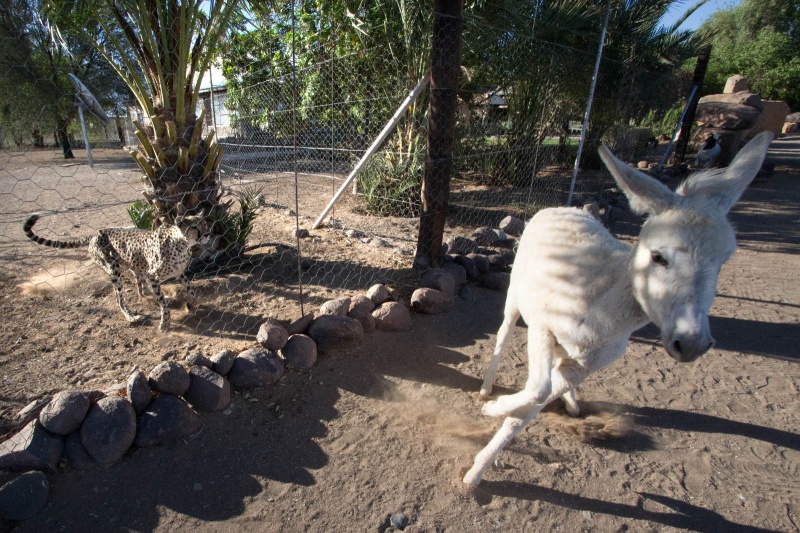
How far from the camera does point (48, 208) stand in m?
7.13

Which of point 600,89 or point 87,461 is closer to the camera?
point 87,461

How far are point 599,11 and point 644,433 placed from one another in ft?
27.5

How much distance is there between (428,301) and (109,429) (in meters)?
2.50

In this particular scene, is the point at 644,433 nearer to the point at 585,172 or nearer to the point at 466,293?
the point at 466,293

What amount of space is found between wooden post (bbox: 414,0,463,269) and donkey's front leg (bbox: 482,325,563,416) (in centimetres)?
229

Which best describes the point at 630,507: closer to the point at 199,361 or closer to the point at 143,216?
the point at 199,361

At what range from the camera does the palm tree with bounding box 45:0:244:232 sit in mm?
3449

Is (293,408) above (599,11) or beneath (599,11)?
beneath

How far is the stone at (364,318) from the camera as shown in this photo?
3.34 meters

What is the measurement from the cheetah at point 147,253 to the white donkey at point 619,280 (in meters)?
2.73

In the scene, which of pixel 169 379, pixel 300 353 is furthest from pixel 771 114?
pixel 169 379

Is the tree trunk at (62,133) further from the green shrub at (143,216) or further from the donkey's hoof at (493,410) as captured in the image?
the donkey's hoof at (493,410)

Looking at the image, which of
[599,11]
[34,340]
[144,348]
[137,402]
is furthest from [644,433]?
[599,11]

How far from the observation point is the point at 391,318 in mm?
3422
